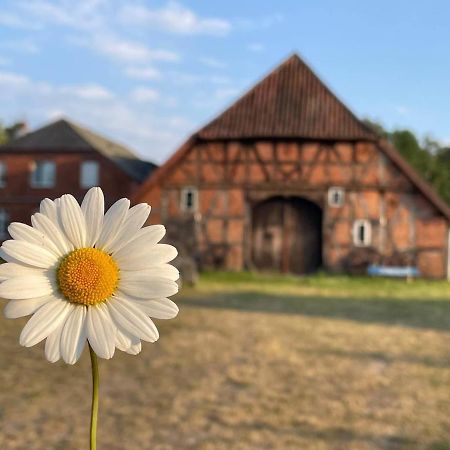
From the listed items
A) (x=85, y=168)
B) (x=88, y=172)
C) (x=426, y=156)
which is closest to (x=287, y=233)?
(x=88, y=172)

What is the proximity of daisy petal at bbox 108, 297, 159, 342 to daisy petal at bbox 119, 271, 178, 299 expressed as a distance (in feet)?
0.04

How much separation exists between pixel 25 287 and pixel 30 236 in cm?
6

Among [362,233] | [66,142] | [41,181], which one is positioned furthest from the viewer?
[66,142]

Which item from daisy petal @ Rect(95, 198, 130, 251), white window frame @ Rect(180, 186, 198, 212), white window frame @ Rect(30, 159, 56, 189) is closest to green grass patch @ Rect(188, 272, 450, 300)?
white window frame @ Rect(180, 186, 198, 212)

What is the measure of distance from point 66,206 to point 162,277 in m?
0.13

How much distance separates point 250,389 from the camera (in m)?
6.31

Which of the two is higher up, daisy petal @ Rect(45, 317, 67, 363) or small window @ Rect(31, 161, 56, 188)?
small window @ Rect(31, 161, 56, 188)

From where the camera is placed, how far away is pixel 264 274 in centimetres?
2048

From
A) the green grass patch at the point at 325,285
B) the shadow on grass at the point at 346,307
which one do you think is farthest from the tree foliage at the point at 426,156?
the shadow on grass at the point at 346,307

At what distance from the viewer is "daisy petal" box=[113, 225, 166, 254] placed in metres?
0.51

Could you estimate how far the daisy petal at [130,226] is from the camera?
0.52 meters

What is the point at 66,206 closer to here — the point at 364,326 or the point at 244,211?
the point at 364,326

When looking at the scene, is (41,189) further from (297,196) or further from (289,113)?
(297,196)

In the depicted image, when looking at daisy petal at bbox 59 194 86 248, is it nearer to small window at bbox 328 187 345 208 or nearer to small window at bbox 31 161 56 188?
small window at bbox 328 187 345 208
